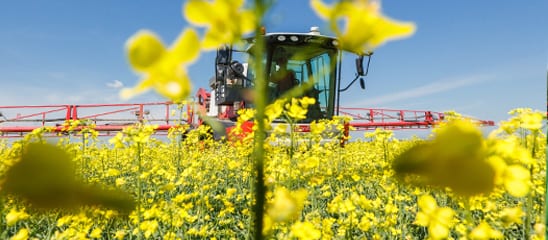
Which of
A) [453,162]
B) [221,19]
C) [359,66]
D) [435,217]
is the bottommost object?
[435,217]

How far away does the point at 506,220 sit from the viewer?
653 millimetres

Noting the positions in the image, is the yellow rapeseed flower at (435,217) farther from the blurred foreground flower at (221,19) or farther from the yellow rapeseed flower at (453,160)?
the blurred foreground flower at (221,19)

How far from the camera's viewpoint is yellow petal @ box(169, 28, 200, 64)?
228 millimetres

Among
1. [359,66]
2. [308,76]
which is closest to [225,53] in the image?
[359,66]

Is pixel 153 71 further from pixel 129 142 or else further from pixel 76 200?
pixel 129 142

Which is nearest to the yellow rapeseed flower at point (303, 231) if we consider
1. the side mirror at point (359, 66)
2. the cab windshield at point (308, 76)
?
the side mirror at point (359, 66)

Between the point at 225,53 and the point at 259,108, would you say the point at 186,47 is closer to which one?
the point at 259,108

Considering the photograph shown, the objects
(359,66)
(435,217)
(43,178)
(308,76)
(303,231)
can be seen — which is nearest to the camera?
(43,178)

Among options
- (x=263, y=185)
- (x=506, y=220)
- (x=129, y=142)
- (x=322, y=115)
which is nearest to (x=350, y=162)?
(x=322, y=115)

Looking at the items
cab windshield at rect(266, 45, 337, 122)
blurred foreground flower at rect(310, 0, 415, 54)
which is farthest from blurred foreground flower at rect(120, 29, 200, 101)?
cab windshield at rect(266, 45, 337, 122)

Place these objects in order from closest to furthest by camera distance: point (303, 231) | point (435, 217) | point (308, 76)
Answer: point (435, 217)
point (303, 231)
point (308, 76)

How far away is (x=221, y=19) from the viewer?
27 cm

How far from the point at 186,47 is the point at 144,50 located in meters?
0.03

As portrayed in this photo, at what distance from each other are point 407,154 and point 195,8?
0.18 meters
